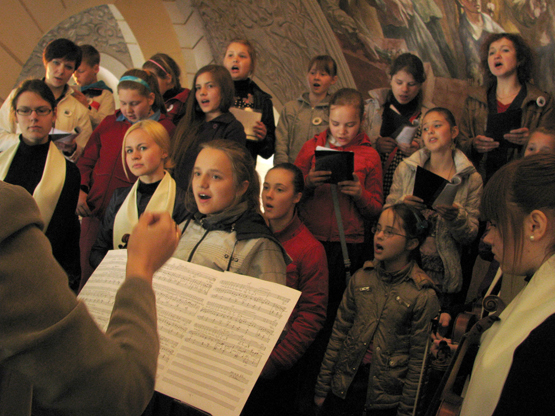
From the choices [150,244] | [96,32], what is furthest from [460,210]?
[96,32]

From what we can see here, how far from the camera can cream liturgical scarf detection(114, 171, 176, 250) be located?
2.62m

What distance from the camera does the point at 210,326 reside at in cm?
150

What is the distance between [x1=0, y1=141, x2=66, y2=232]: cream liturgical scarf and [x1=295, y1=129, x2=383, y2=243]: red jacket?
161cm

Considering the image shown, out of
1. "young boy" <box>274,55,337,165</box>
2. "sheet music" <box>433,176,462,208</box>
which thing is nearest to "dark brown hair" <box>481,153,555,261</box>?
"sheet music" <box>433,176,462,208</box>

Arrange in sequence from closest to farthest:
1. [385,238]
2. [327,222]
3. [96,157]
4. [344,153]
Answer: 1. [385,238]
2. [344,153]
3. [327,222]
4. [96,157]

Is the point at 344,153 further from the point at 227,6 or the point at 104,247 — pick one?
the point at 227,6

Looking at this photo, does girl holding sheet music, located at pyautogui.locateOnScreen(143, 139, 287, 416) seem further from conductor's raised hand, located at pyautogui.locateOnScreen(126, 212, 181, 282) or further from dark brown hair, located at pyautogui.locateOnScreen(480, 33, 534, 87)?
dark brown hair, located at pyautogui.locateOnScreen(480, 33, 534, 87)

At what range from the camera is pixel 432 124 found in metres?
3.15

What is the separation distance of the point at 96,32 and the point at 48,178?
7706 mm

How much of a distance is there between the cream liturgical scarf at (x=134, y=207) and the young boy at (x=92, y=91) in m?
1.94

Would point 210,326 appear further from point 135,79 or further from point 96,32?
point 96,32

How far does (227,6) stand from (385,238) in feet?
21.8

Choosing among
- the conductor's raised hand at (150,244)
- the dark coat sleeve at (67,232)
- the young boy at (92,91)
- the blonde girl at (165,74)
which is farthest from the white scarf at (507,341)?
the young boy at (92,91)

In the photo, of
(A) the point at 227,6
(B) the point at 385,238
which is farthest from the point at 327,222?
(A) the point at 227,6
